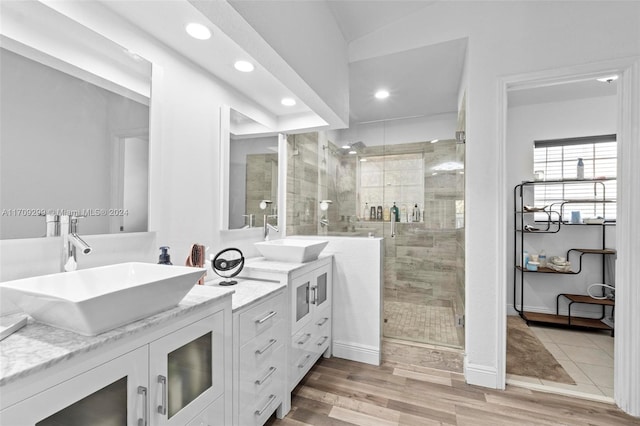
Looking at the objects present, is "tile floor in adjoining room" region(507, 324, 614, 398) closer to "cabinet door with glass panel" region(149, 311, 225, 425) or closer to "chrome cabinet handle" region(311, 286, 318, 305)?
"chrome cabinet handle" region(311, 286, 318, 305)

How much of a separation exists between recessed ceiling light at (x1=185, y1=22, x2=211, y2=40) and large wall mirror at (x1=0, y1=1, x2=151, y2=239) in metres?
0.28

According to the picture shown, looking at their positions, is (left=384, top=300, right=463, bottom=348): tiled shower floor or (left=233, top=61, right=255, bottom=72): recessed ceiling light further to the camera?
(left=384, top=300, right=463, bottom=348): tiled shower floor

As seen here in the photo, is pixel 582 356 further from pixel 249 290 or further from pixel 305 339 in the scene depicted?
pixel 249 290

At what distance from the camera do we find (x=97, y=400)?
32.0 inches

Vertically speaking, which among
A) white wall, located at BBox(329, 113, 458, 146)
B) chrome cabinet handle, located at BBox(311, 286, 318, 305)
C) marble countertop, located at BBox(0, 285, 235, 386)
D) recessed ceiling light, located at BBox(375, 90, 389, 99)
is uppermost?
recessed ceiling light, located at BBox(375, 90, 389, 99)

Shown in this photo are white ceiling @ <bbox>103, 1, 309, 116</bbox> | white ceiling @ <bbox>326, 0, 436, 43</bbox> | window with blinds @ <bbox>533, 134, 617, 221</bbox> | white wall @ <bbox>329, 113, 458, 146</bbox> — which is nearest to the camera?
white ceiling @ <bbox>103, 1, 309, 116</bbox>

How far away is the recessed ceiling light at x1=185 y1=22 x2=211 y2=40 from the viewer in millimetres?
1490

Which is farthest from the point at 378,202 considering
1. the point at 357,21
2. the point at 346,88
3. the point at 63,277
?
the point at 63,277

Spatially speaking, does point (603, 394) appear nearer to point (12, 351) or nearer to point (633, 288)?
point (633, 288)

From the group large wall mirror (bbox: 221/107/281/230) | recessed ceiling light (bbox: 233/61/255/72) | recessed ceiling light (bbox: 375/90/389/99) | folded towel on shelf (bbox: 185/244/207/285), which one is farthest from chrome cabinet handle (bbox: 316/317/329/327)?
recessed ceiling light (bbox: 375/90/389/99)

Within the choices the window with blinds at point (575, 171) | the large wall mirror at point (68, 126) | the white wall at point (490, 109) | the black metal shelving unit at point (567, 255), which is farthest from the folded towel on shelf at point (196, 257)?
the window with blinds at point (575, 171)

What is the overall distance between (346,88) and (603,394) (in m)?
2.96

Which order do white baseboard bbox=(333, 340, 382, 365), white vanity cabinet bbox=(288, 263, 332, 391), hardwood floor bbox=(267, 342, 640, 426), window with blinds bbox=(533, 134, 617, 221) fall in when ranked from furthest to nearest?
window with blinds bbox=(533, 134, 617, 221) → white baseboard bbox=(333, 340, 382, 365) → white vanity cabinet bbox=(288, 263, 332, 391) → hardwood floor bbox=(267, 342, 640, 426)

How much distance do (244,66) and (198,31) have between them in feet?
1.28
